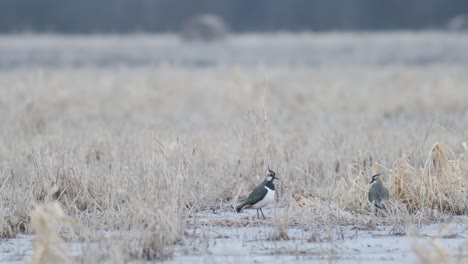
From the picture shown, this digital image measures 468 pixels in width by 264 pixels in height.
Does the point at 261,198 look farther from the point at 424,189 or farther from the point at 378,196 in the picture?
the point at 424,189

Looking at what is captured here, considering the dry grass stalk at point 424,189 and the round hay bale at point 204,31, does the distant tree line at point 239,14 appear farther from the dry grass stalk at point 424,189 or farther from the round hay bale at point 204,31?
the dry grass stalk at point 424,189

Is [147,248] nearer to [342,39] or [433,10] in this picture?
[342,39]

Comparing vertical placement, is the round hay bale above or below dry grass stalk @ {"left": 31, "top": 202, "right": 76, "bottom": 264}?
above

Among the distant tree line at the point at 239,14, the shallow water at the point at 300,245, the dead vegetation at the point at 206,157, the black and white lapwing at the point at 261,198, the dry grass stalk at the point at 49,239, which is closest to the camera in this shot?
the dry grass stalk at the point at 49,239

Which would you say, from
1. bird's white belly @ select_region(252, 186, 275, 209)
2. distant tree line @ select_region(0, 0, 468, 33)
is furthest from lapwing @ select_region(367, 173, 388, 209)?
distant tree line @ select_region(0, 0, 468, 33)

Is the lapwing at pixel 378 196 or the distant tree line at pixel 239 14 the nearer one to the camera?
the lapwing at pixel 378 196

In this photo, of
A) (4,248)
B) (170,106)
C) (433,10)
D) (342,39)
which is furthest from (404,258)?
(433,10)

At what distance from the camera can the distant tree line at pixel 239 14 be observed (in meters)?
32.8

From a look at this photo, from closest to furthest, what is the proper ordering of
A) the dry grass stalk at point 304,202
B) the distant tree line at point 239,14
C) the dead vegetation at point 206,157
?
the dead vegetation at point 206,157, the dry grass stalk at point 304,202, the distant tree line at point 239,14

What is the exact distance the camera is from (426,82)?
15742mm

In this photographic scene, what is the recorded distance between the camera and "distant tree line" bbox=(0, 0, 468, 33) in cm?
3284

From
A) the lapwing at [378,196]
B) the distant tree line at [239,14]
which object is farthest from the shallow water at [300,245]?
the distant tree line at [239,14]

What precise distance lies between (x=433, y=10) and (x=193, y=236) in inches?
1171

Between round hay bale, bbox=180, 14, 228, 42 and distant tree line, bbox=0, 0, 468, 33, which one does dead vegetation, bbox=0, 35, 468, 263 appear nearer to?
round hay bale, bbox=180, 14, 228, 42
